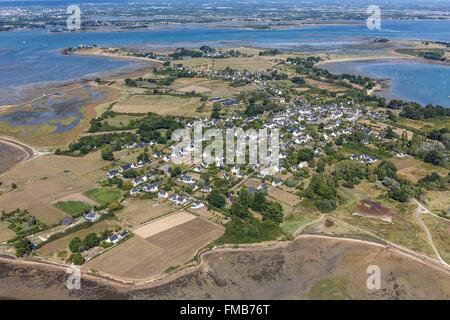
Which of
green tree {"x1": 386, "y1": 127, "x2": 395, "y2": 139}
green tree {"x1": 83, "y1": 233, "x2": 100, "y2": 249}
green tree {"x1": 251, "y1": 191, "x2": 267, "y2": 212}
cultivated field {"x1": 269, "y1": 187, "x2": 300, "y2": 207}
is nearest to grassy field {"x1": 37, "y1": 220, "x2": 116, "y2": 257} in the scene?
green tree {"x1": 83, "y1": 233, "x2": 100, "y2": 249}

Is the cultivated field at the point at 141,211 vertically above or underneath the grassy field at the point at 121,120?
underneath

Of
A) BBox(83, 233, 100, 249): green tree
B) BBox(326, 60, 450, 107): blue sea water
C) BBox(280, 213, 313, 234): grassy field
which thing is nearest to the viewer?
BBox(83, 233, 100, 249): green tree

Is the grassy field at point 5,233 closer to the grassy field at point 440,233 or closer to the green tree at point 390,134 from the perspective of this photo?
the grassy field at point 440,233

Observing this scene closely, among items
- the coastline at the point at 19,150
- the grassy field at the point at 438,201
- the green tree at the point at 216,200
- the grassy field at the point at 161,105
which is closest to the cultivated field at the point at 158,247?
the green tree at the point at 216,200

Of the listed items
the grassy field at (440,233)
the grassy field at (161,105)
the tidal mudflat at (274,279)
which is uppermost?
the grassy field at (161,105)

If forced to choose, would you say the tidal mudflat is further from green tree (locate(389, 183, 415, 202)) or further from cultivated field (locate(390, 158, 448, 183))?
cultivated field (locate(390, 158, 448, 183))

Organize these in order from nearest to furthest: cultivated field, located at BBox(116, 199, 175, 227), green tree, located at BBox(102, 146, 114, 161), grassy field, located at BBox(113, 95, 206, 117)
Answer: cultivated field, located at BBox(116, 199, 175, 227) < green tree, located at BBox(102, 146, 114, 161) < grassy field, located at BBox(113, 95, 206, 117)

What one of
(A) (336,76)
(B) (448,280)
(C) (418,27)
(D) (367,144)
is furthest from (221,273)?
(C) (418,27)
